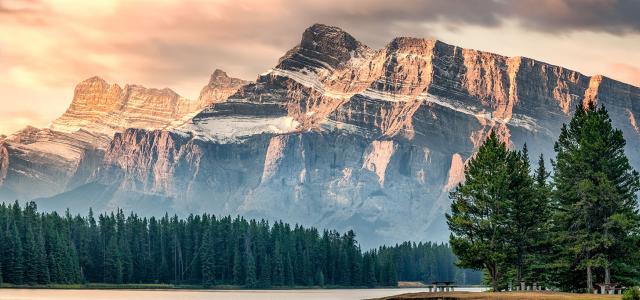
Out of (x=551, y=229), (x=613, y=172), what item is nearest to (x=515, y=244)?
(x=551, y=229)

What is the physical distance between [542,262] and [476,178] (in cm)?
1325

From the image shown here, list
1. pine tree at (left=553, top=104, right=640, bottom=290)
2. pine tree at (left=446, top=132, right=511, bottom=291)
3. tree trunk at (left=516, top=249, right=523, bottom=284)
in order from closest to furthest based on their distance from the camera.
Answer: pine tree at (left=553, top=104, right=640, bottom=290) < pine tree at (left=446, top=132, right=511, bottom=291) < tree trunk at (left=516, top=249, right=523, bottom=284)

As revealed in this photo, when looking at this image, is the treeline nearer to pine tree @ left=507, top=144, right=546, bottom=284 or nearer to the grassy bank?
pine tree @ left=507, top=144, right=546, bottom=284

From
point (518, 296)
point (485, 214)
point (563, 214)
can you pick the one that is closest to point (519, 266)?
point (485, 214)

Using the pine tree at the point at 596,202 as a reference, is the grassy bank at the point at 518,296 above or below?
below

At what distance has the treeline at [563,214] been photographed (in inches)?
5094

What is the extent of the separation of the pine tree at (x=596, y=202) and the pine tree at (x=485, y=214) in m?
6.28

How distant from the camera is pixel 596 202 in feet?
427

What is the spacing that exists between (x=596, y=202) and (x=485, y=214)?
42.7 feet

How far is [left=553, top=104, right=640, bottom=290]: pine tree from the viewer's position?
128 metres

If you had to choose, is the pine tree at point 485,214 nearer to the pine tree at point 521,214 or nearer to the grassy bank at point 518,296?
the pine tree at point 521,214

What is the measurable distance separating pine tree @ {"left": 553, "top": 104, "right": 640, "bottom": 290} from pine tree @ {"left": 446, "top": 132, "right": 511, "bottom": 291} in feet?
20.6

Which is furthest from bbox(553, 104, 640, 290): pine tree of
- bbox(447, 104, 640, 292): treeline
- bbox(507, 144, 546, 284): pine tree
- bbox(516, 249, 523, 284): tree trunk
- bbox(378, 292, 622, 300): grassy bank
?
bbox(378, 292, 622, 300): grassy bank

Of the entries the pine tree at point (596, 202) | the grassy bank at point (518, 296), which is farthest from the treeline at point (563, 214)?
the grassy bank at point (518, 296)
